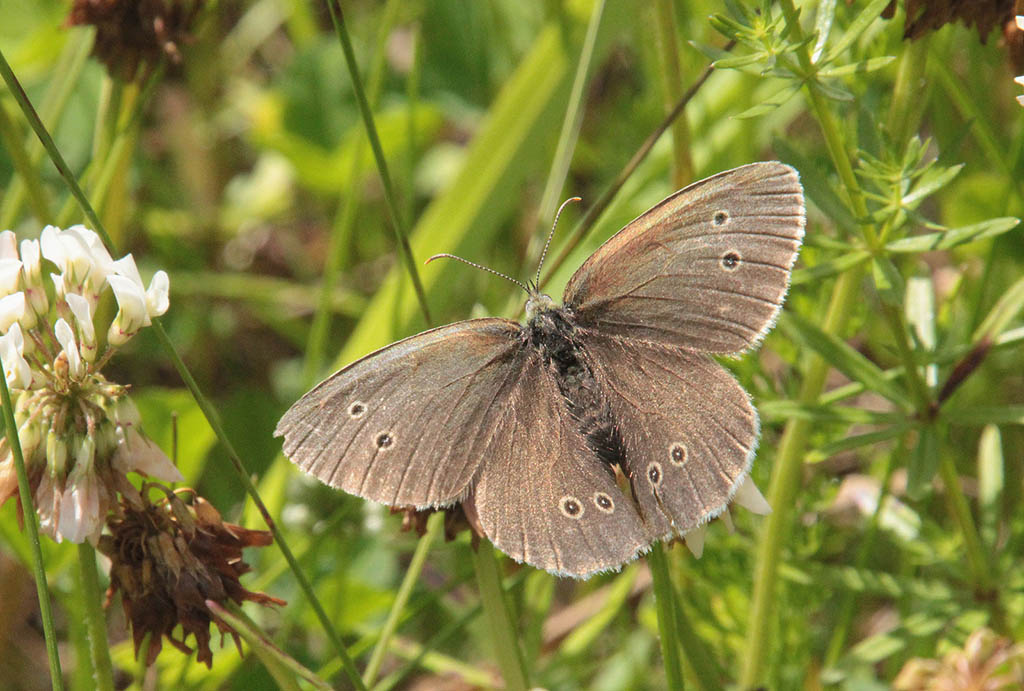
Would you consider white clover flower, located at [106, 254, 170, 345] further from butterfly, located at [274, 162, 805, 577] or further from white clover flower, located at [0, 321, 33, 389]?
butterfly, located at [274, 162, 805, 577]

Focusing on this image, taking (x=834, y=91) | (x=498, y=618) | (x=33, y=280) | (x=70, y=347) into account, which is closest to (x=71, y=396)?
(x=70, y=347)

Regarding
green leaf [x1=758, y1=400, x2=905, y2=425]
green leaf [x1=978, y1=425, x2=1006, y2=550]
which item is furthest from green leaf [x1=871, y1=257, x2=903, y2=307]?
green leaf [x1=978, y1=425, x2=1006, y2=550]

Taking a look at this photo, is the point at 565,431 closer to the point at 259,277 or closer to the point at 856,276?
the point at 856,276

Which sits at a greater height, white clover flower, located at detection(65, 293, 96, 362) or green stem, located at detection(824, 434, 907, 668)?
white clover flower, located at detection(65, 293, 96, 362)

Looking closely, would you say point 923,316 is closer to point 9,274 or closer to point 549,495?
point 549,495

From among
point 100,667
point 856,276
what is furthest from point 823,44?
point 100,667

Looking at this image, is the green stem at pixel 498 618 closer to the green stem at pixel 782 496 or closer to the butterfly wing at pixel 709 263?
the butterfly wing at pixel 709 263
